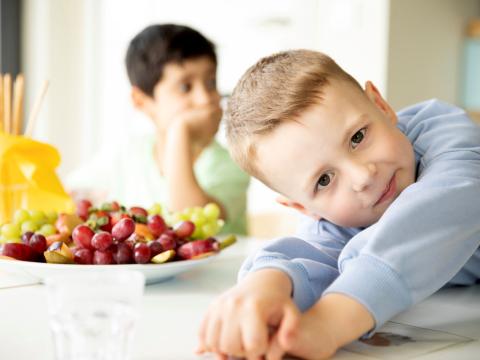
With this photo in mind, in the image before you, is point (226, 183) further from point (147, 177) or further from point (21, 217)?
point (21, 217)

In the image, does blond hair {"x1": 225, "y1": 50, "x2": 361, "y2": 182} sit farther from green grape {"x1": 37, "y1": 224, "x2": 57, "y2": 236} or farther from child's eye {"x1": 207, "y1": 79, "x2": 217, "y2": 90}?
child's eye {"x1": 207, "y1": 79, "x2": 217, "y2": 90}

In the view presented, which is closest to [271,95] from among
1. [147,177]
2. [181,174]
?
[181,174]

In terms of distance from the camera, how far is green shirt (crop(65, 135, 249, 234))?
2.16 m

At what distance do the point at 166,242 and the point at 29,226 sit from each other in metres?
0.26

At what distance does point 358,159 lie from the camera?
0.84 meters

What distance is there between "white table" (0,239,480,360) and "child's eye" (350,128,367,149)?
0.70ft

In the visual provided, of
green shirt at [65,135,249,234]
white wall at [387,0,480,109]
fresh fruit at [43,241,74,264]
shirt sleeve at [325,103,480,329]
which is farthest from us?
white wall at [387,0,480,109]

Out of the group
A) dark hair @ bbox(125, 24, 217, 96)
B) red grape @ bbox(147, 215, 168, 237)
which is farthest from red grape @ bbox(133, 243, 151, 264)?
dark hair @ bbox(125, 24, 217, 96)

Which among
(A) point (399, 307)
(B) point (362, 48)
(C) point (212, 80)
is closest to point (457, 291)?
(A) point (399, 307)

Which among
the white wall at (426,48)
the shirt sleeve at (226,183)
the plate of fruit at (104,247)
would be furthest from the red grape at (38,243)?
the white wall at (426,48)

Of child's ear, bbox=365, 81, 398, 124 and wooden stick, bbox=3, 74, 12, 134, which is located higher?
child's ear, bbox=365, 81, 398, 124

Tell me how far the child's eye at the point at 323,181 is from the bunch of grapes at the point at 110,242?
0.74ft

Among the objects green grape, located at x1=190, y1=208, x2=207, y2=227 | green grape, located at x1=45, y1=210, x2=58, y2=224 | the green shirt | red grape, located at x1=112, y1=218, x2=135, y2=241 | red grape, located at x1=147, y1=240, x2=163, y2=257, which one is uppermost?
red grape, located at x1=112, y1=218, x2=135, y2=241

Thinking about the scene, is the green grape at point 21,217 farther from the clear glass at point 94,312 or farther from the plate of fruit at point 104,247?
the clear glass at point 94,312
